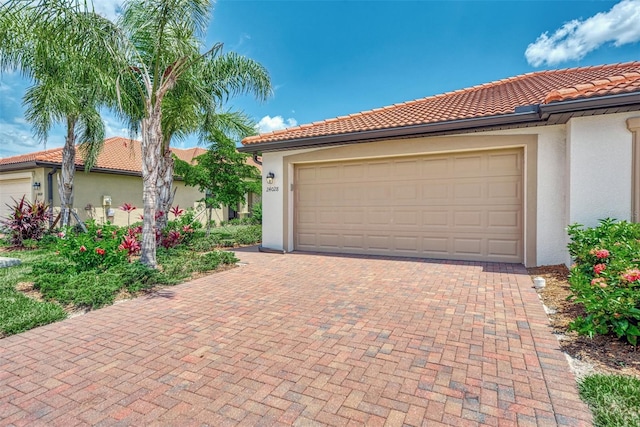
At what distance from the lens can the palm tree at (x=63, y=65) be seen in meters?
6.03

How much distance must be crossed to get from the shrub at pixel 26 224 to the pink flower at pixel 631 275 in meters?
15.1

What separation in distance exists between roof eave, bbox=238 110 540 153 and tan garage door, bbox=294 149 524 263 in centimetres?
73

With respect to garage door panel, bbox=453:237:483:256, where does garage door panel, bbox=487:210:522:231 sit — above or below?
above

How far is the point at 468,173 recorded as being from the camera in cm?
816

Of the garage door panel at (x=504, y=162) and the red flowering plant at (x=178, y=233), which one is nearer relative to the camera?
the garage door panel at (x=504, y=162)

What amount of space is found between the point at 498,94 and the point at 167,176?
1086cm

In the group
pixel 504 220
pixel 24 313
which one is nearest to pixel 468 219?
pixel 504 220

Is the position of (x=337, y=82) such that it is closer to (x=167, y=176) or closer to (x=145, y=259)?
(x=167, y=176)

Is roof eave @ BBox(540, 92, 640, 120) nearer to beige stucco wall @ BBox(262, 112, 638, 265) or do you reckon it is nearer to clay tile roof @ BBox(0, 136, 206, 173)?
beige stucco wall @ BBox(262, 112, 638, 265)

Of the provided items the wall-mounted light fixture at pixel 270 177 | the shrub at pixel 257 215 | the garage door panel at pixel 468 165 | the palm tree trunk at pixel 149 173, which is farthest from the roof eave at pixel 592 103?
the shrub at pixel 257 215

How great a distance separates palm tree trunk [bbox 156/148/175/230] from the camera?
10.7 metres

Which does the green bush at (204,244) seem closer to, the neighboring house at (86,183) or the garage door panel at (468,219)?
the neighboring house at (86,183)

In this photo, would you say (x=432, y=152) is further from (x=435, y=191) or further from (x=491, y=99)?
(x=491, y=99)

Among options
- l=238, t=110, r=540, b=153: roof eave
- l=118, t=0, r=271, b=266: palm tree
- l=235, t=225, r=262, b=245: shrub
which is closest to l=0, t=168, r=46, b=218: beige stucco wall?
l=235, t=225, r=262, b=245: shrub
